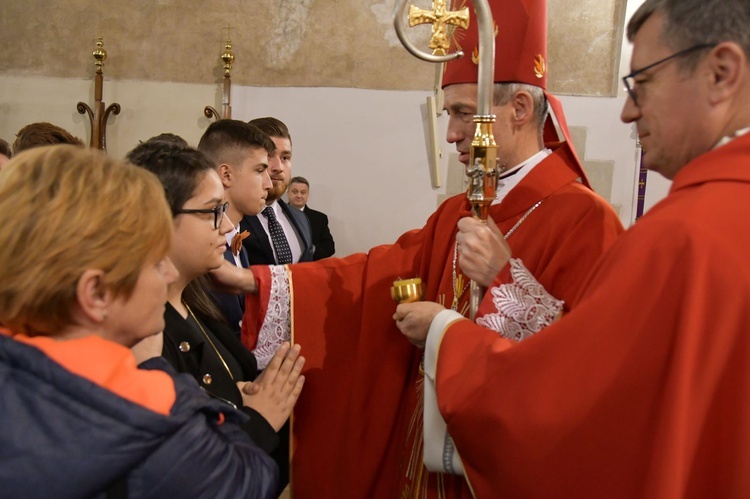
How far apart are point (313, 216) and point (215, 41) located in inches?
80.3

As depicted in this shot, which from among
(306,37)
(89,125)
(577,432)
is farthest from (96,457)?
(89,125)

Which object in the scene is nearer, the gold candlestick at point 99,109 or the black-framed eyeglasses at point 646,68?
the black-framed eyeglasses at point 646,68

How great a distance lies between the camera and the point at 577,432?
1.25 metres

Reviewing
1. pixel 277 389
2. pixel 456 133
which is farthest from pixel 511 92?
pixel 277 389

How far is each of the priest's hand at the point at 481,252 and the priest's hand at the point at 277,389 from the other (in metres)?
0.57

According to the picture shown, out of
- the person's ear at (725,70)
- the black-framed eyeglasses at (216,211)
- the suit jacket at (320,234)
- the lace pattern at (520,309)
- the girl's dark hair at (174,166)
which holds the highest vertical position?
the person's ear at (725,70)

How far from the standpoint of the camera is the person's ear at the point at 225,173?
3047 mm

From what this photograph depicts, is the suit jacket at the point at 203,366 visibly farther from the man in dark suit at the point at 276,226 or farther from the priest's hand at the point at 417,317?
the man in dark suit at the point at 276,226

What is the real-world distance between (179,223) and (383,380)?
0.85m

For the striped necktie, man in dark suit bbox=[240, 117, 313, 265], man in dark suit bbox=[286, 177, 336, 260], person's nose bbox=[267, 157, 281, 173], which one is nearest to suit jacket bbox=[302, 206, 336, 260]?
man in dark suit bbox=[286, 177, 336, 260]

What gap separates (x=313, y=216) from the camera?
6.35m

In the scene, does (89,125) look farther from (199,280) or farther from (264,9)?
(199,280)

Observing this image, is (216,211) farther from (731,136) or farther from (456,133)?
(731,136)

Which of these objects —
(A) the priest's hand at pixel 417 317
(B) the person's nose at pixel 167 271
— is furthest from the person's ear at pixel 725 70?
(B) the person's nose at pixel 167 271
